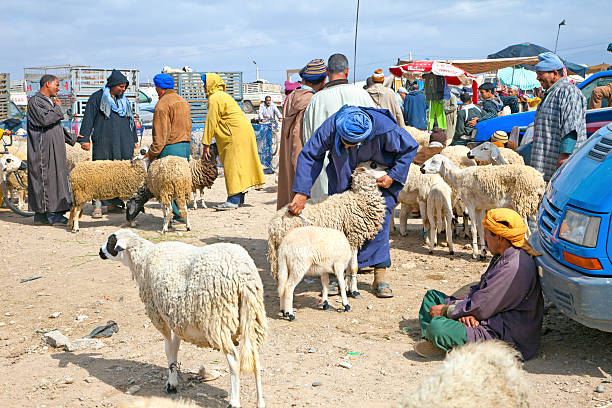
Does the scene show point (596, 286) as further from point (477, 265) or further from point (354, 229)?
→ point (477, 265)

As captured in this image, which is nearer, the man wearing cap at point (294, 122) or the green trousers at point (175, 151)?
the man wearing cap at point (294, 122)

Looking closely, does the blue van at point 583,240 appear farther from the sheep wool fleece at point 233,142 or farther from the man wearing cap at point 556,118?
the sheep wool fleece at point 233,142

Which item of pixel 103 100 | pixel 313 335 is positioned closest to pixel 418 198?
pixel 313 335

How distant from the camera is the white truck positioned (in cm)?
3484

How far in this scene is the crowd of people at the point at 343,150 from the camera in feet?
13.9

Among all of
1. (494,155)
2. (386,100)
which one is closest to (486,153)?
(494,155)

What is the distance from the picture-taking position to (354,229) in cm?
568

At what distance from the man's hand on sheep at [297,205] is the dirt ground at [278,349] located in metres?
0.95

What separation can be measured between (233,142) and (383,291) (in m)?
5.52

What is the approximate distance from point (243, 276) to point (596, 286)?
227cm

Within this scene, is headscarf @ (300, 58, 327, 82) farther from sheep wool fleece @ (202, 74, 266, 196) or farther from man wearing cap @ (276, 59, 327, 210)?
sheep wool fleece @ (202, 74, 266, 196)

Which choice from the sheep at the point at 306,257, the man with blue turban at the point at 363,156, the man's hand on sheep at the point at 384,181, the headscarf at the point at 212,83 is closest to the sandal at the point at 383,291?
the man with blue turban at the point at 363,156

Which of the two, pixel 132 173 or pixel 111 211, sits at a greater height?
pixel 132 173

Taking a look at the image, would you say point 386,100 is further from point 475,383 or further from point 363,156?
point 475,383
